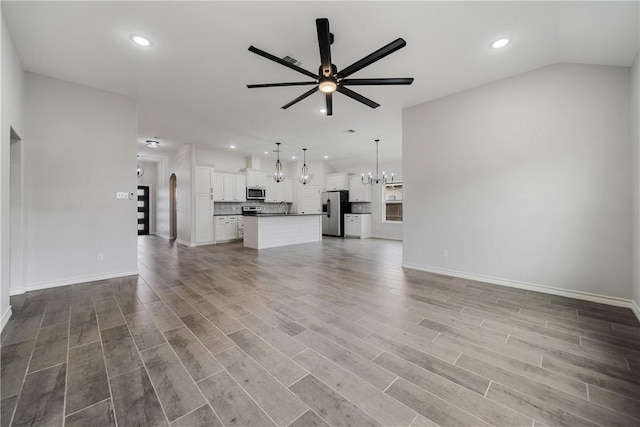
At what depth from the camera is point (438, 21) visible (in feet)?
7.73

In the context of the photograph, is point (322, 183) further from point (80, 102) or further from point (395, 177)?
point (80, 102)

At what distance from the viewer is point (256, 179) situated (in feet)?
28.4

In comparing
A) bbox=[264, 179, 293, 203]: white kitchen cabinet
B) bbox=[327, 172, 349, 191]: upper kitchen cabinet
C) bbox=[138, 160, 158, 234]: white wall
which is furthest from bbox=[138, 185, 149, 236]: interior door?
bbox=[327, 172, 349, 191]: upper kitchen cabinet

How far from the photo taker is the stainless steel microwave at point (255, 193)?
28.0 ft

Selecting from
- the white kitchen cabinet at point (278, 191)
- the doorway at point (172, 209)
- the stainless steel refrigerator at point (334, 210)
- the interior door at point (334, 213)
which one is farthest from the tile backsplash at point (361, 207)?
the doorway at point (172, 209)

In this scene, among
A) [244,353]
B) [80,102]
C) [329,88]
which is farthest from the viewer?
[80,102]

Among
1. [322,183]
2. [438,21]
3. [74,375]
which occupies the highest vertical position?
[438,21]

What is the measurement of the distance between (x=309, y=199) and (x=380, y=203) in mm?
2675

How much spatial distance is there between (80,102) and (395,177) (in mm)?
7898

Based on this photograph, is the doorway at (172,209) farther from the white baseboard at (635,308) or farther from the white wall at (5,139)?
the white baseboard at (635,308)

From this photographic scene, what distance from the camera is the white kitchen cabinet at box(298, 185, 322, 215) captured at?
9.52 m

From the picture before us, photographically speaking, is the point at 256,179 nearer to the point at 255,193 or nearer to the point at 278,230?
the point at 255,193

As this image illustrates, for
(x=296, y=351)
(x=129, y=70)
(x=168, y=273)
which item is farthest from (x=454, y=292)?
(x=129, y=70)

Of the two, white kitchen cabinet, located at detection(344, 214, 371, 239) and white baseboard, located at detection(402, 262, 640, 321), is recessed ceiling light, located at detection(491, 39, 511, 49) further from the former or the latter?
white kitchen cabinet, located at detection(344, 214, 371, 239)
